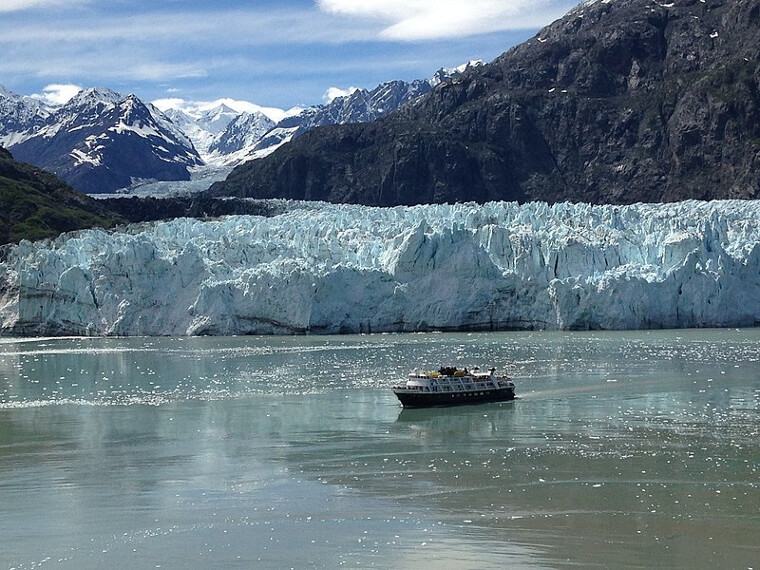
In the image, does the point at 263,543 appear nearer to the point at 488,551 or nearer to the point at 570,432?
the point at 488,551

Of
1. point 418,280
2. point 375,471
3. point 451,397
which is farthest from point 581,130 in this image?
point 375,471

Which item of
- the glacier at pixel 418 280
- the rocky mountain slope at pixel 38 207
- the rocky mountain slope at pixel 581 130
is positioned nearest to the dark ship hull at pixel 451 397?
the glacier at pixel 418 280

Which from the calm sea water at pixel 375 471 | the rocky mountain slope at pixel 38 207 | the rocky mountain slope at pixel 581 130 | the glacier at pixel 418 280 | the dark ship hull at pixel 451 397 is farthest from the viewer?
the rocky mountain slope at pixel 581 130

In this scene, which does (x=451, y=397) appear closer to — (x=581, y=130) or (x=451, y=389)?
(x=451, y=389)

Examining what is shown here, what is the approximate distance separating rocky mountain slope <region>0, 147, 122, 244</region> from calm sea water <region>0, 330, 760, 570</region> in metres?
63.8

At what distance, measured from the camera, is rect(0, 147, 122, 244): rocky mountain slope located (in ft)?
317

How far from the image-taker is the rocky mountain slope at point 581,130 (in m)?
122

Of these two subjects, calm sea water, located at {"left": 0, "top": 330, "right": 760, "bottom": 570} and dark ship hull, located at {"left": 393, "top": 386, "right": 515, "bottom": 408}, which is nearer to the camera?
calm sea water, located at {"left": 0, "top": 330, "right": 760, "bottom": 570}

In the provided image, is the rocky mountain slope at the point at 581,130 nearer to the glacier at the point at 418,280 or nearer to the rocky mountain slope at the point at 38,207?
the rocky mountain slope at the point at 38,207

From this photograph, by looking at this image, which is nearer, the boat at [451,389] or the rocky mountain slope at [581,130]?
the boat at [451,389]

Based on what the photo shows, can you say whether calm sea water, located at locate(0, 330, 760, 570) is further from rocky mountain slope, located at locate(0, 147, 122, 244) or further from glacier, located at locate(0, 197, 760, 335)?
rocky mountain slope, located at locate(0, 147, 122, 244)

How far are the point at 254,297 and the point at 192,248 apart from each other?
4.09 metres

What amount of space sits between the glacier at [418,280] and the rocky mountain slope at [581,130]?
224 ft

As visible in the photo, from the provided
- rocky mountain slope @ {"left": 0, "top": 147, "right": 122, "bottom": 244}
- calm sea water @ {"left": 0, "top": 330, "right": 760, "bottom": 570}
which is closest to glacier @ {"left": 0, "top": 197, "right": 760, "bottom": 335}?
calm sea water @ {"left": 0, "top": 330, "right": 760, "bottom": 570}
